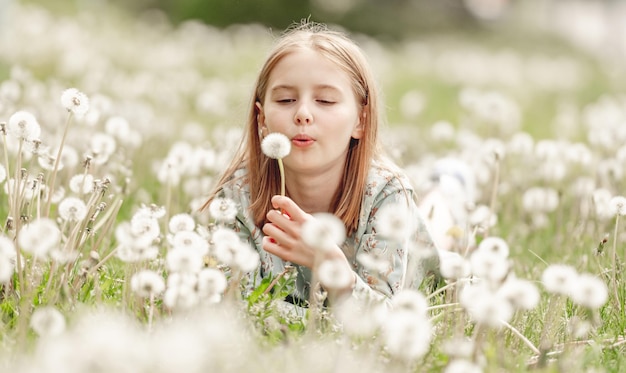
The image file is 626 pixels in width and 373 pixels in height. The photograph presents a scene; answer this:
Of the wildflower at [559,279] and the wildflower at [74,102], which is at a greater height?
the wildflower at [74,102]

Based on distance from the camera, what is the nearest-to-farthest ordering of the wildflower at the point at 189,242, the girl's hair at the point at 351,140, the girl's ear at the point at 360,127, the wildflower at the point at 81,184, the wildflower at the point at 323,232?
the wildflower at the point at 323,232 < the wildflower at the point at 189,242 < the wildflower at the point at 81,184 < the girl's hair at the point at 351,140 < the girl's ear at the point at 360,127

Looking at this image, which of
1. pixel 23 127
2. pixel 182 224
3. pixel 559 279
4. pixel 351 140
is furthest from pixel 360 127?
pixel 559 279

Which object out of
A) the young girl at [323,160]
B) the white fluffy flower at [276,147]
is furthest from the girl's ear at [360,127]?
the white fluffy flower at [276,147]

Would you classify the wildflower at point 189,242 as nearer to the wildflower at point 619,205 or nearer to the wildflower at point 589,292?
the wildflower at point 589,292

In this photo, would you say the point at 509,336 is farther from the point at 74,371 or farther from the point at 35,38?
the point at 35,38

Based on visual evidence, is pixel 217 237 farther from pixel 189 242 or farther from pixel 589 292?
pixel 589 292

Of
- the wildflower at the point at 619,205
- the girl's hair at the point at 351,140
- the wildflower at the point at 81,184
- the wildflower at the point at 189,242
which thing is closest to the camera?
the wildflower at the point at 189,242

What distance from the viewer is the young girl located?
293 cm

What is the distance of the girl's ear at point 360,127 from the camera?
3.21 metres

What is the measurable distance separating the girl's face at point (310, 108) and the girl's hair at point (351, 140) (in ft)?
0.20

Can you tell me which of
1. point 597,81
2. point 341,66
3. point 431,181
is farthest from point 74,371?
point 597,81

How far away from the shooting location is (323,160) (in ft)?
9.78

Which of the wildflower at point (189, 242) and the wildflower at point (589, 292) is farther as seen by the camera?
the wildflower at point (189, 242)

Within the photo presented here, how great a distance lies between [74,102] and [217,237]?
2.11 feet
